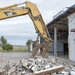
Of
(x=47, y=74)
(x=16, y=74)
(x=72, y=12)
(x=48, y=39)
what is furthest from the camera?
(x=72, y=12)

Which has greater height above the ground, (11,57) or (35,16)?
(35,16)

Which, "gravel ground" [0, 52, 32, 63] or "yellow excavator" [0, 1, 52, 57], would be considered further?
"gravel ground" [0, 52, 32, 63]

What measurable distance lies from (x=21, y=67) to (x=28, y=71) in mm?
727

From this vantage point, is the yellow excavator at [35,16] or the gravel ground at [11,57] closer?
the yellow excavator at [35,16]

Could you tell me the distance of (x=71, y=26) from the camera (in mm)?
23891

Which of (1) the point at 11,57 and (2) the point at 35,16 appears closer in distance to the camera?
(2) the point at 35,16

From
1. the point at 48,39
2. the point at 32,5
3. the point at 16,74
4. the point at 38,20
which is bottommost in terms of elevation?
the point at 16,74

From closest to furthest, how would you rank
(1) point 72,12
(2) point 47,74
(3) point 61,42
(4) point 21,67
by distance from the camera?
(2) point 47,74
(4) point 21,67
(1) point 72,12
(3) point 61,42

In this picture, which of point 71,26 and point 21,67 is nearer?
point 21,67

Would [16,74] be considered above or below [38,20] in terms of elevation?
below

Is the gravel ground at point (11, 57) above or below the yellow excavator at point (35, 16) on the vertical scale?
below

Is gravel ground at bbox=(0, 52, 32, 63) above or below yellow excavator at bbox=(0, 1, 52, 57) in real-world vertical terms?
below

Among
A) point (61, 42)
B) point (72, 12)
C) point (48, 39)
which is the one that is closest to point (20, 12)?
point (48, 39)

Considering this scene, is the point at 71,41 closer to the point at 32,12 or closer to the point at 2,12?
the point at 32,12
